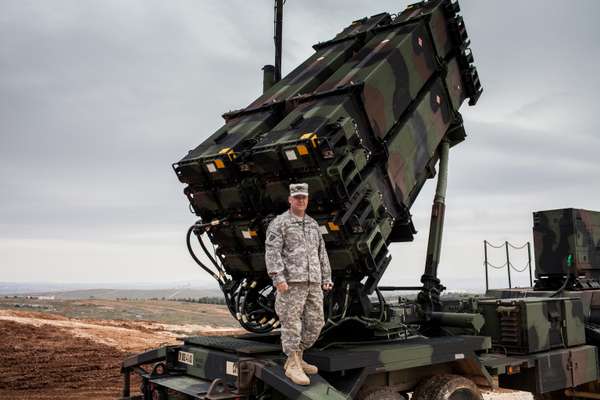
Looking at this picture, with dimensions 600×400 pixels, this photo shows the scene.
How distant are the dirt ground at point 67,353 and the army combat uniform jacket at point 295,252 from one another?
5243 millimetres

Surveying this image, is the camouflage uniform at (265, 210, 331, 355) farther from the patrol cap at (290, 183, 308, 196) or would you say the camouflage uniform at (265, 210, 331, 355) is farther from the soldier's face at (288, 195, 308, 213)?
the patrol cap at (290, 183, 308, 196)

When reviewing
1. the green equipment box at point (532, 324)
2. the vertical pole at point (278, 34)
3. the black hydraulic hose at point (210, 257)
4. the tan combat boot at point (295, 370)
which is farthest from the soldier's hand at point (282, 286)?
the vertical pole at point (278, 34)

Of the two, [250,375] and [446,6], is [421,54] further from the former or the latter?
[250,375]

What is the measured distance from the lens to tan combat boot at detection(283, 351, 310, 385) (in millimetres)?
4480

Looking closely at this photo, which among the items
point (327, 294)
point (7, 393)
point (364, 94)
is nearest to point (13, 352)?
point (7, 393)

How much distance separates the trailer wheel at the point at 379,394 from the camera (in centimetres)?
500

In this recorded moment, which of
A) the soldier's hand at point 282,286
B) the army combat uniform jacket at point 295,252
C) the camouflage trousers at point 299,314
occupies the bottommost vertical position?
the camouflage trousers at point 299,314

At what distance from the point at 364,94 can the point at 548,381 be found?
3.82 m

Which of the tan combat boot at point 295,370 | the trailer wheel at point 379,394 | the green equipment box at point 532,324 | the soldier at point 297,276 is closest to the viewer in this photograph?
the tan combat boot at point 295,370

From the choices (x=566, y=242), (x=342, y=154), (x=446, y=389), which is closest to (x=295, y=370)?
(x=446, y=389)

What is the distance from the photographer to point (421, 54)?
6422 millimetres

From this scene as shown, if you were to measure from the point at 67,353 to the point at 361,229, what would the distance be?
29.4ft

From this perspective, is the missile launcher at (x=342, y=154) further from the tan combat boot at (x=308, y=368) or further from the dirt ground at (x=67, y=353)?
the dirt ground at (x=67, y=353)

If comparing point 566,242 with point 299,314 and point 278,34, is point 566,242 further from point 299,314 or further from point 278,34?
point 299,314
